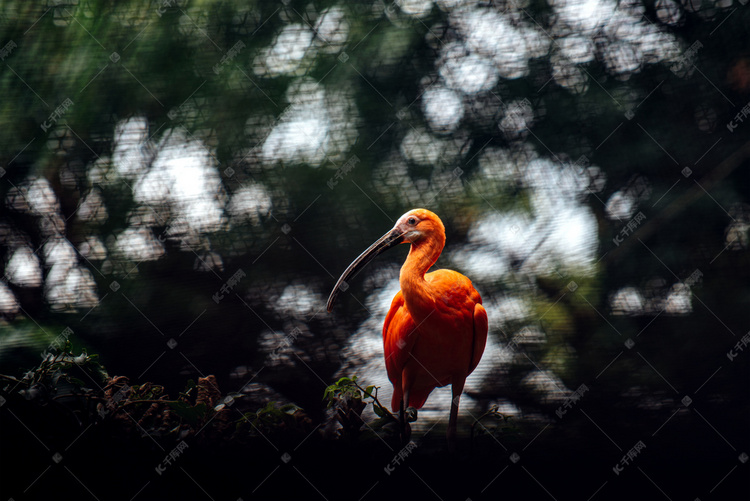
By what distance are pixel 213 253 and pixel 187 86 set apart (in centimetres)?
55

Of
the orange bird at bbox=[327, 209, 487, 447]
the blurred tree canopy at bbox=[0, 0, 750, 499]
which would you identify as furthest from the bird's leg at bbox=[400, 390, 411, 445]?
the blurred tree canopy at bbox=[0, 0, 750, 499]

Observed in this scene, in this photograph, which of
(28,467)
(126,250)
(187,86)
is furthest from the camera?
(187,86)

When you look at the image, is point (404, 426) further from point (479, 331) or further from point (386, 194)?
point (386, 194)

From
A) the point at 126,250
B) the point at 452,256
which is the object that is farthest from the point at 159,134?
the point at 452,256

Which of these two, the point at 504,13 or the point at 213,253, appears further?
the point at 504,13

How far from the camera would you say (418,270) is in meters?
1.31

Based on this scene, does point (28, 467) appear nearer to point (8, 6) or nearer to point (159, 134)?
point (159, 134)

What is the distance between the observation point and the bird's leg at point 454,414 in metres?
1.42

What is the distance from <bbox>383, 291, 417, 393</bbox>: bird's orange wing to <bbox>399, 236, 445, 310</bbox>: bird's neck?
7 cm

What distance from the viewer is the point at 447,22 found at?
75.5 inches

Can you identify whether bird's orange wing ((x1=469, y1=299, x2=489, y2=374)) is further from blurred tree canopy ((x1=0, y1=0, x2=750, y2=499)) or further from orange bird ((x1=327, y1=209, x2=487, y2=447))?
blurred tree canopy ((x1=0, y1=0, x2=750, y2=499))

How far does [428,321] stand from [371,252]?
229 mm

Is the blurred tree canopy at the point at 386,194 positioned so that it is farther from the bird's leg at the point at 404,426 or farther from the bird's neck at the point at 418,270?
the bird's neck at the point at 418,270

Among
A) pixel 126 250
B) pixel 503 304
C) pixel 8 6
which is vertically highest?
pixel 8 6
